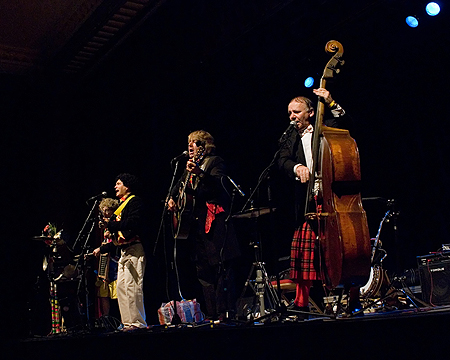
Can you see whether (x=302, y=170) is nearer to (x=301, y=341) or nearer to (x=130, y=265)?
(x=301, y=341)

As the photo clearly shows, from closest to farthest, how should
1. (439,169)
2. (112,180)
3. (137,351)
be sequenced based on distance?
1. (137,351)
2. (439,169)
3. (112,180)

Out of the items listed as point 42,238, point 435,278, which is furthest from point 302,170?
point 42,238

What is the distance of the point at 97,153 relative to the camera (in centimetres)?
789

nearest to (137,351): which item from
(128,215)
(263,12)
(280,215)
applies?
(128,215)

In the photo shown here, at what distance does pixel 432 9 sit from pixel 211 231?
8.86 ft

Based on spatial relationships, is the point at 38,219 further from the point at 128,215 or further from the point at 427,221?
the point at 427,221

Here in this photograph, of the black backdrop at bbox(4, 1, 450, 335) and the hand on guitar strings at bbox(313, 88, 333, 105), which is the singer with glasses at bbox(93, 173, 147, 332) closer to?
the black backdrop at bbox(4, 1, 450, 335)

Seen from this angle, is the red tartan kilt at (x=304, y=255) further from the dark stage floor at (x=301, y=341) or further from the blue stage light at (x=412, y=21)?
the blue stage light at (x=412, y=21)

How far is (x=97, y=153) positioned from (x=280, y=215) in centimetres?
331

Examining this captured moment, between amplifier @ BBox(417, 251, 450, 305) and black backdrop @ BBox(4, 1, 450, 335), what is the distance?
29cm

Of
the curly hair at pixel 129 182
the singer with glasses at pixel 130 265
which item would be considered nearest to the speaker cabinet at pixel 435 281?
the singer with glasses at pixel 130 265

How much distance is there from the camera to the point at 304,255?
3260 millimetres

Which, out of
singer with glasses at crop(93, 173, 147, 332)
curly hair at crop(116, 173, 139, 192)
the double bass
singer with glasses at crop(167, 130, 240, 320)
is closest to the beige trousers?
singer with glasses at crop(93, 173, 147, 332)

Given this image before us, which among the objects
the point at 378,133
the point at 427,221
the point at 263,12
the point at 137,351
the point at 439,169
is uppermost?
the point at 263,12
